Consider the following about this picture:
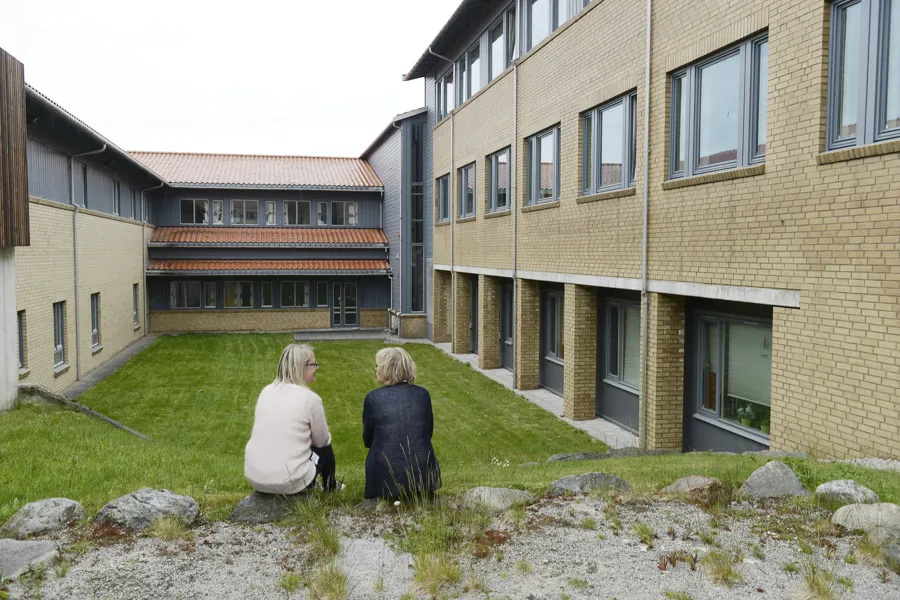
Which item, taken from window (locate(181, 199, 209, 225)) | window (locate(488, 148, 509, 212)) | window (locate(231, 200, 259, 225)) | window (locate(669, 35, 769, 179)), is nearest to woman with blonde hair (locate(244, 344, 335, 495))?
window (locate(669, 35, 769, 179))

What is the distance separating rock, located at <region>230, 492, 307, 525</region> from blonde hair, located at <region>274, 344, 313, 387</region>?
926 millimetres

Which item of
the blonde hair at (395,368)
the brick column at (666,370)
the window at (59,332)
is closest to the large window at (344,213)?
the window at (59,332)

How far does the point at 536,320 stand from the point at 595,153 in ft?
16.8

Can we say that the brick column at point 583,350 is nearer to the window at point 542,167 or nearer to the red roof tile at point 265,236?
the window at point 542,167

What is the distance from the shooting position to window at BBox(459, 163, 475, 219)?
22219 millimetres

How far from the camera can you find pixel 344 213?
33531 millimetres

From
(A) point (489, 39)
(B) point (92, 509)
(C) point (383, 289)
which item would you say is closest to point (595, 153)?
(A) point (489, 39)

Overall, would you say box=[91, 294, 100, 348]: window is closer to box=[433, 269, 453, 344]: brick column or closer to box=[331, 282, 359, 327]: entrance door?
box=[433, 269, 453, 344]: brick column

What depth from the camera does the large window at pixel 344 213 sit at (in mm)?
33438

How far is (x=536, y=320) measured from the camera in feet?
58.2

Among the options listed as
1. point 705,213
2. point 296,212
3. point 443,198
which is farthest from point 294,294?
point 705,213

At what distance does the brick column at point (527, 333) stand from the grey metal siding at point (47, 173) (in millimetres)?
10636

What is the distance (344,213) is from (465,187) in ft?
38.6

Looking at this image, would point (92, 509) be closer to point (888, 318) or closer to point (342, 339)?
point (888, 318)
